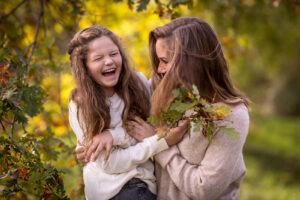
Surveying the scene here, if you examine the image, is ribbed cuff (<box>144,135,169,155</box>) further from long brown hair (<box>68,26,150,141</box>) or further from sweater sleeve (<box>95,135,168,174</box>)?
long brown hair (<box>68,26,150,141</box>)

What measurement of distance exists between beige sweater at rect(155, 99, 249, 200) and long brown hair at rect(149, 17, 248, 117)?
0.15 m

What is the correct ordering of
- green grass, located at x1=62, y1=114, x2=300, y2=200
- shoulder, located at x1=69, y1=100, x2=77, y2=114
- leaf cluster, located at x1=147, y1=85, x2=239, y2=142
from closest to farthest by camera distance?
leaf cluster, located at x1=147, y1=85, x2=239, y2=142 < shoulder, located at x1=69, y1=100, x2=77, y2=114 < green grass, located at x1=62, y1=114, x2=300, y2=200

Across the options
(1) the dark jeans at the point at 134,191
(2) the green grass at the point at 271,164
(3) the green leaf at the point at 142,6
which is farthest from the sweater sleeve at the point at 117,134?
(2) the green grass at the point at 271,164

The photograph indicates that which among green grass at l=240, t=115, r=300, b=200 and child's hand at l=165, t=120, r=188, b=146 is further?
green grass at l=240, t=115, r=300, b=200

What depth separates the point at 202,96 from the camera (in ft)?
6.39

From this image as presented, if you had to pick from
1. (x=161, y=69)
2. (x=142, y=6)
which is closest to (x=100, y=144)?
(x=161, y=69)

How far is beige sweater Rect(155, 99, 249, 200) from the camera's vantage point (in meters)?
1.90

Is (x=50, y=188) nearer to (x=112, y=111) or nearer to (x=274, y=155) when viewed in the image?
(x=112, y=111)

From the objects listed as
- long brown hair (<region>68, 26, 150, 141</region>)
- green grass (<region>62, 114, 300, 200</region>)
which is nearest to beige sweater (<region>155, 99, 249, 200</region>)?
long brown hair (<region>68, 26, 150, 141</region>)

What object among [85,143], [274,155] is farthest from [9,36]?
[274,155]

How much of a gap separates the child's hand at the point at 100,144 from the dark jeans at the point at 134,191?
0.74ft

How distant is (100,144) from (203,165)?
24.5 inches

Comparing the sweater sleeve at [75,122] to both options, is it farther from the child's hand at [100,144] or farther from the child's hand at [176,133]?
the child's hand at [176,133]

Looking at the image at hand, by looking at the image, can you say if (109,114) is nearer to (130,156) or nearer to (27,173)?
(130,156)
